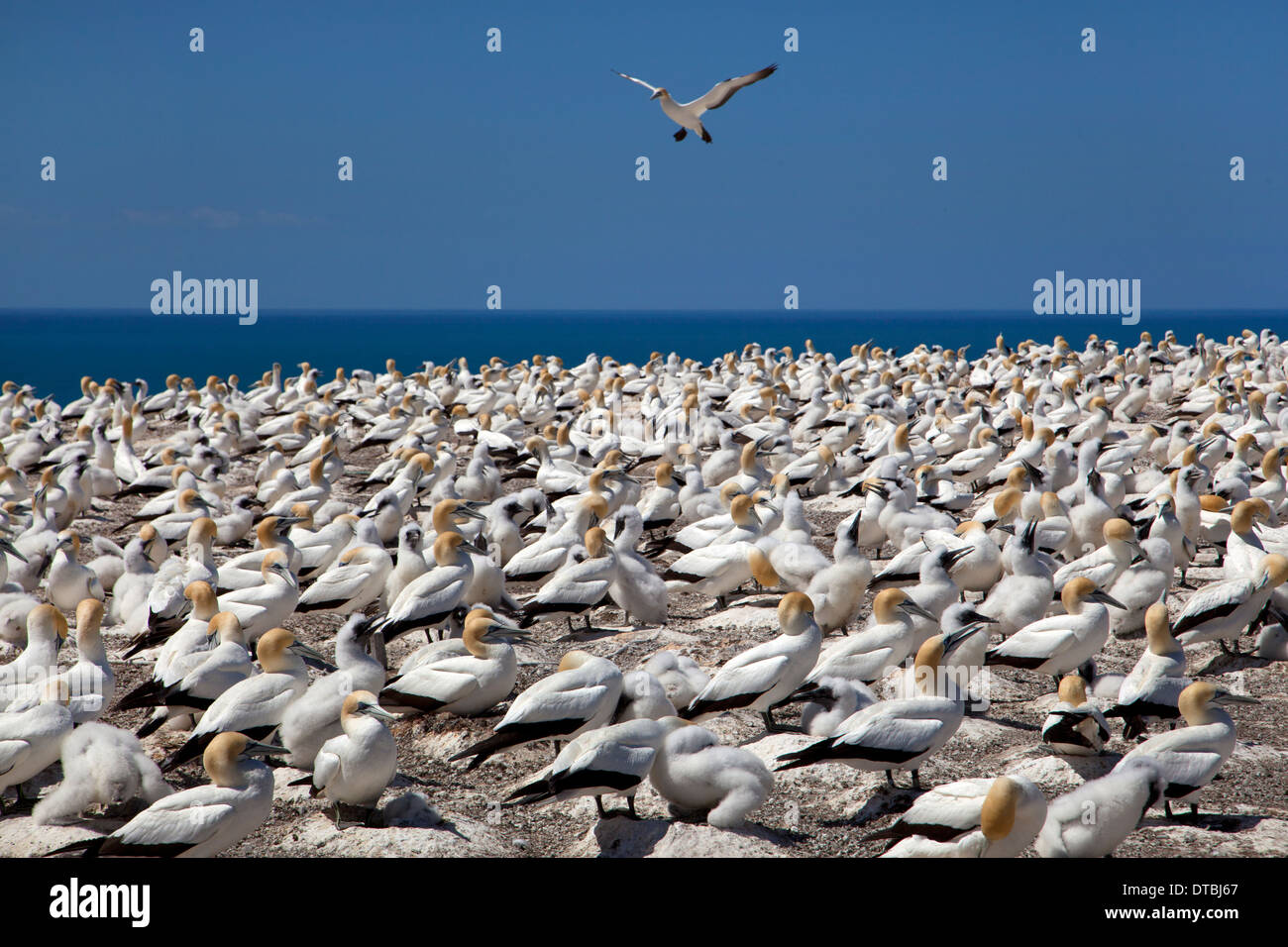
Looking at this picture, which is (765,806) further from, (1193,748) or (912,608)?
(1193,748)

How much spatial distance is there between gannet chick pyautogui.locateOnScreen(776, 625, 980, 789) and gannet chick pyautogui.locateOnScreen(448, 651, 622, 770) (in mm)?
1014

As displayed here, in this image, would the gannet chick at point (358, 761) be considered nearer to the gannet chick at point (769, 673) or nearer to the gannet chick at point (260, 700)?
the gannet chick at point (260, 700)

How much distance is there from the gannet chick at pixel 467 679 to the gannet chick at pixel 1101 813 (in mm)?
3326

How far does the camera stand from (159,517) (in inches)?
509

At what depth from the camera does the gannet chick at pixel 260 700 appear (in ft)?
20.8

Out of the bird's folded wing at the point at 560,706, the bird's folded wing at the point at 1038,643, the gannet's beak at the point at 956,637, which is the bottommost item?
the bird's folded wing at the point at 560,706

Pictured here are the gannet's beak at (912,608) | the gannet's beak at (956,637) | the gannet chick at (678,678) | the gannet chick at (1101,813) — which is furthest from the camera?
the gannet's beak at (912,608)

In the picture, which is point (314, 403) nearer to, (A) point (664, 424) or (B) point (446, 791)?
(A) point (664, 424)

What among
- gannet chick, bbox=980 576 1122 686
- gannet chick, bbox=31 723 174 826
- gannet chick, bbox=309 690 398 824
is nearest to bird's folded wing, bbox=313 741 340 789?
gannet chick, bbox=309 690 398 824

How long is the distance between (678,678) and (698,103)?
24.3ft

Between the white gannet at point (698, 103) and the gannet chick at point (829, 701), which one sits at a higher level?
the white gannet at point (698, 103)

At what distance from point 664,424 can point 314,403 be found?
25.7 feet

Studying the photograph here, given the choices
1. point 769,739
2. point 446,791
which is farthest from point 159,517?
point 769,739

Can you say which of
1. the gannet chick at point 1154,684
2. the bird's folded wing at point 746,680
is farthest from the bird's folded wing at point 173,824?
the gannet chick at point 1154,684
